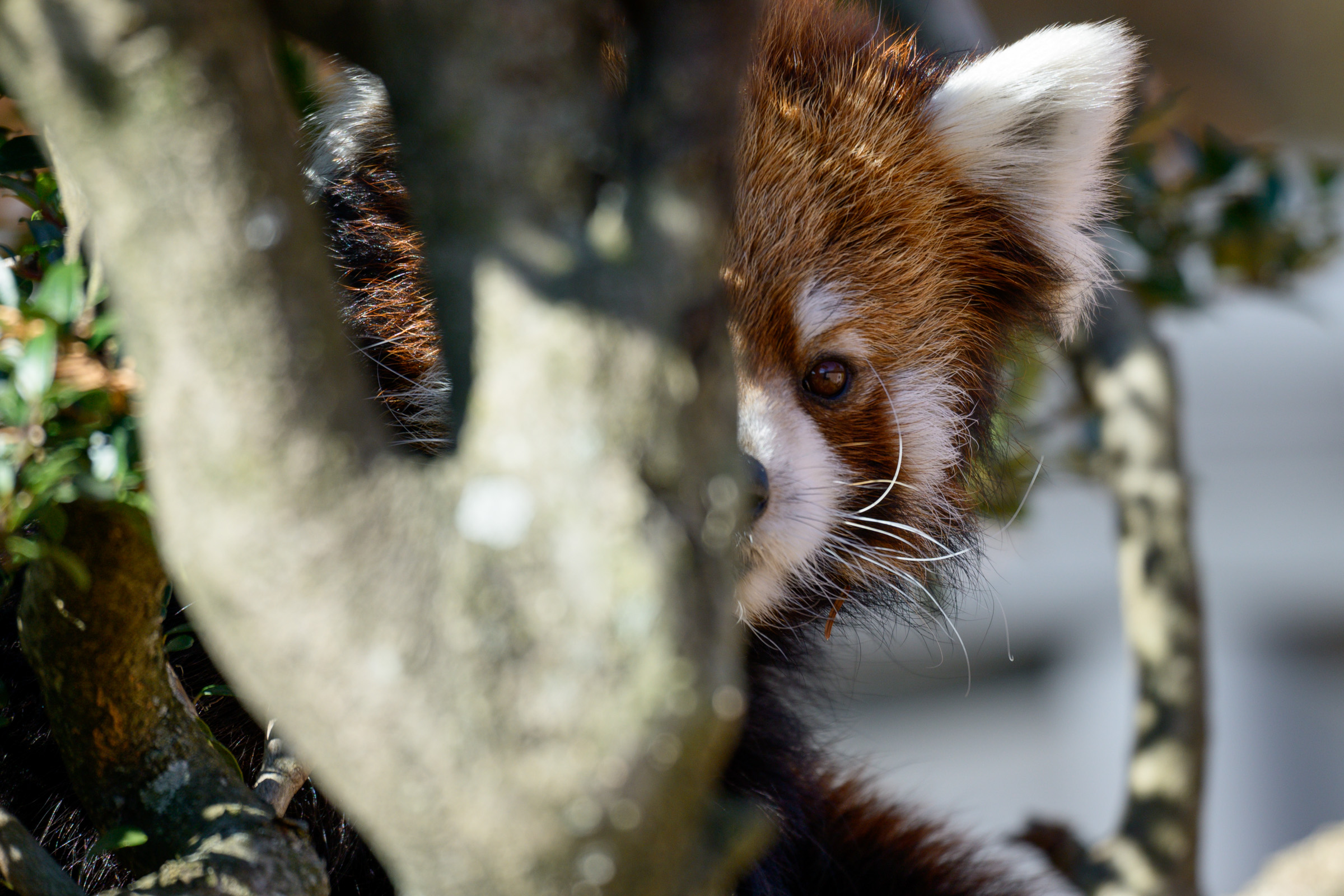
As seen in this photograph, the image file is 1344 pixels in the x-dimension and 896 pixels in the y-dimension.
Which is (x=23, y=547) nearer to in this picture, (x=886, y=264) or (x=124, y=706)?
(x=124, y=706)

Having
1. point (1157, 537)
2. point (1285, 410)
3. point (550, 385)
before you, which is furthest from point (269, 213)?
point (1285, 410)

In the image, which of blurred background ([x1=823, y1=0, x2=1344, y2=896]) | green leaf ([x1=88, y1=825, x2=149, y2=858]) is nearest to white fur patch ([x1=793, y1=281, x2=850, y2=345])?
green leaf ([x1=88, y1=825, x2=149, y2=858])

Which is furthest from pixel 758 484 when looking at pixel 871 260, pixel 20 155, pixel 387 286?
pixel 20 155

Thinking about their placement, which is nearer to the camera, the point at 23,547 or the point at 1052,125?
the point at 23,547

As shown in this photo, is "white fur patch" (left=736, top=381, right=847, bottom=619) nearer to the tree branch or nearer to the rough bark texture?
the tree branch

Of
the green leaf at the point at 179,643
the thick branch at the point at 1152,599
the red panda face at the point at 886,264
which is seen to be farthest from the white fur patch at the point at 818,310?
the thick branch at the point at 1152,599

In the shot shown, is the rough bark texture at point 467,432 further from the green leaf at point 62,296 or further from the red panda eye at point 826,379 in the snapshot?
the red panda eye at point 826,379
